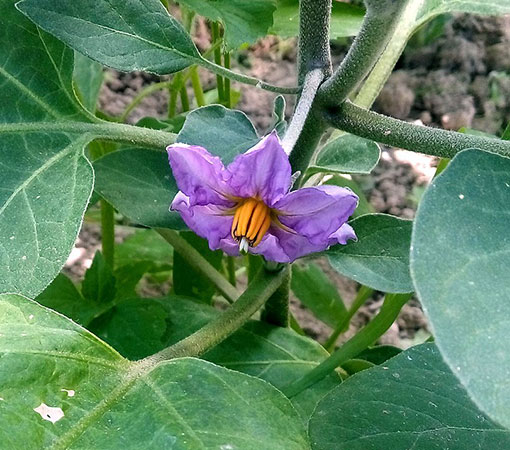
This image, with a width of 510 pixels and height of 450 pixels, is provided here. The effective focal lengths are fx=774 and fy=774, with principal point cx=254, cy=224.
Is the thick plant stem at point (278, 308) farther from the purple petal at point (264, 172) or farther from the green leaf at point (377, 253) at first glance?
the purple petal at point (264, 172)

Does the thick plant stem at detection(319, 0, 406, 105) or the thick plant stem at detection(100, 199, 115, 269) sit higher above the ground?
the thick plant stem at detection(319, 0, 406, 105)

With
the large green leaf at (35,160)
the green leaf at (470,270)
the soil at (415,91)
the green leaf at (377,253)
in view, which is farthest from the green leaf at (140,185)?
the soil at (415,91)

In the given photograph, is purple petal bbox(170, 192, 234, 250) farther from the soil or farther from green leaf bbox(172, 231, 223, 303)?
the soil

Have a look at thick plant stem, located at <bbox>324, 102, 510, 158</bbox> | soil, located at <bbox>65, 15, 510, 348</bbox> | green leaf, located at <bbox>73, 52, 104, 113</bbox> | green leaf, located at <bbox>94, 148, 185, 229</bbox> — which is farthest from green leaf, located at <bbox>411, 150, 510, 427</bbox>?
soil, located at <bbox>65, 15, 510, 348</bbox>

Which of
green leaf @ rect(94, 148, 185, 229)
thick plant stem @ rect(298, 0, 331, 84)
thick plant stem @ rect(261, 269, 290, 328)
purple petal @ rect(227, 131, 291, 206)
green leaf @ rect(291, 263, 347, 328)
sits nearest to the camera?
purple petal @ rect(227, 131, 291, 206)

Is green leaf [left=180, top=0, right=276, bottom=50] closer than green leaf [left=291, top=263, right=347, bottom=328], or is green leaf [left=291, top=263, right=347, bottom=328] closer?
green leaf [left=180, top=0, right=276, bottom=50]

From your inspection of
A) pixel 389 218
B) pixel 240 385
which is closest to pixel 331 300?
pixel 389 218

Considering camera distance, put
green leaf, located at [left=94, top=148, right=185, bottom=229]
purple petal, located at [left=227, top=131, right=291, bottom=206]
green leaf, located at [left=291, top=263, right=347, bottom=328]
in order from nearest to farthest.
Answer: purple petal, located at [left=227, top=131, right=291, bottom=206] < green leaf, located at [left=94, top=148, right=185, bottom=229] < green leaf, located at [left=291, top=263, right=347, bottom=328]

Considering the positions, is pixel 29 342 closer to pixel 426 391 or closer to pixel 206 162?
pixel 206 162

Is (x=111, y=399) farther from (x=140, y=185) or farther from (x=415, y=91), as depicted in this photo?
(x=415, y=91)
